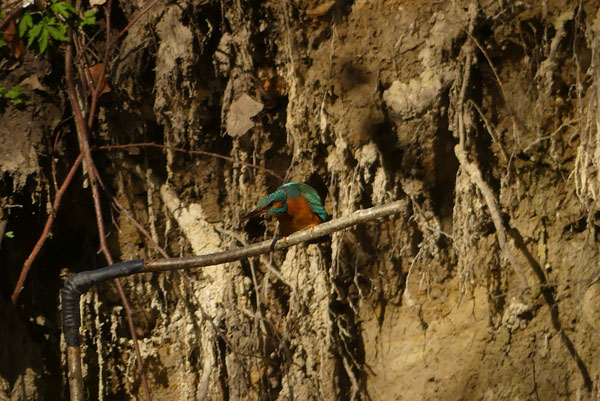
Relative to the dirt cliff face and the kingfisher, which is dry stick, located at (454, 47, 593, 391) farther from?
the kingfisher

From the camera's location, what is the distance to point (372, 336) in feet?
12.0

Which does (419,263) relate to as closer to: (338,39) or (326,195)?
(326,195)

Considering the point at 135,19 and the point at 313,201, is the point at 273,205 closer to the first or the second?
the point at 313,201

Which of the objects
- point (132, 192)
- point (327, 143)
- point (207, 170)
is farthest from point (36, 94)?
point (327, 143)

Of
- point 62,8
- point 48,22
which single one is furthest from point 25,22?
point 62,8

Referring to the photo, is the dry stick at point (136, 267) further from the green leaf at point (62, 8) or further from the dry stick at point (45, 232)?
the green leaf at point (62, 8)

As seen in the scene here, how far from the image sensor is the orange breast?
3006 mm

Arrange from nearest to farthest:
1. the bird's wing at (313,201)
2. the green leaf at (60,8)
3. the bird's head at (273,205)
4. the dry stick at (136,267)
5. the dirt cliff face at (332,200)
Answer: the dry stick at (136,267) < the bird's head at (273,205) < the bird's wing at (313,201) < the green leaf at (60,8) < the dirt cliff face at (332,200)

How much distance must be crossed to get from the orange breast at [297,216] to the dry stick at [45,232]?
1122 mm

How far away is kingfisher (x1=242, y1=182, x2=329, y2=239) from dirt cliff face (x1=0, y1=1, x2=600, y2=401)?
47cm

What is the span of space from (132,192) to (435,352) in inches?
69.9

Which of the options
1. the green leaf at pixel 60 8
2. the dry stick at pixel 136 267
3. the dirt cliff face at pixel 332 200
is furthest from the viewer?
the dirt cliff face at pixel 332 200

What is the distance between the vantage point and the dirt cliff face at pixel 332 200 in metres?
3.39

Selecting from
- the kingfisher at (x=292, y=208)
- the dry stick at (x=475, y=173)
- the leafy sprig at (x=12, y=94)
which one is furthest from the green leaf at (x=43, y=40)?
the dry stick at (x=475, y=173)
